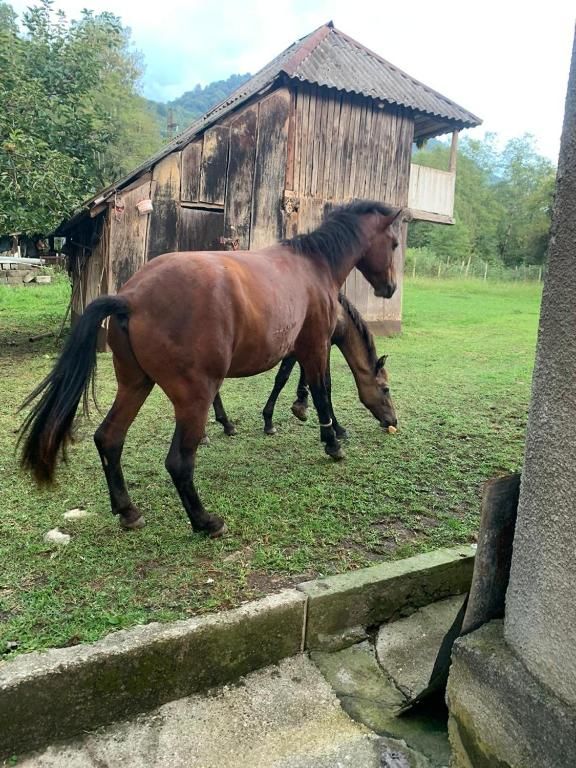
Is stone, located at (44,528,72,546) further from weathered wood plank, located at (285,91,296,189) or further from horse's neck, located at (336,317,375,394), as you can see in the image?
weathered wood plank, located at (285,91,296,189)

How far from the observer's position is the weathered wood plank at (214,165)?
31.1 feet

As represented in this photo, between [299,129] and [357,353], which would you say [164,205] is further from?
[357,353]

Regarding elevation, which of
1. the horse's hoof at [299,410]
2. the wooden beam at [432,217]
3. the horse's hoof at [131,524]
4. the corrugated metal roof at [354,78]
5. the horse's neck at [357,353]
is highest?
the corrugated metal roof at [354,78]

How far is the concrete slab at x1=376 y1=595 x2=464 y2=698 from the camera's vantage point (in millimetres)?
2270

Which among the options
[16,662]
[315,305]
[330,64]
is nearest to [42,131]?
[330,64]

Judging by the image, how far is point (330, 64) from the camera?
35.2ft

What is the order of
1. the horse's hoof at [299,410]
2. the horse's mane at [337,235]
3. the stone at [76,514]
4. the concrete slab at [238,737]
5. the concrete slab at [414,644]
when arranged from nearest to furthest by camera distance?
1. the concrete slab at [238,737]
2. the concrete slab at [414,644]
3. the stone at [76,514]
4. the horse's mane at [337,235]
5. the horse's hoof at [299,410]

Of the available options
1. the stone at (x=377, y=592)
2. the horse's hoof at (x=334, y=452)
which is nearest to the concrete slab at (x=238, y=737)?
the stone at (x=377, y=592)

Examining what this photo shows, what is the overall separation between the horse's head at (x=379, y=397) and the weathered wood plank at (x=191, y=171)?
574 centimetres

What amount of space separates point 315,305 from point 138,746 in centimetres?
300

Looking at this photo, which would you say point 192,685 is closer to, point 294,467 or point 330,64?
point 294,467

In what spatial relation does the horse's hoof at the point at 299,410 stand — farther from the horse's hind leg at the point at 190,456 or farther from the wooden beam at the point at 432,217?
the wooden beam at the point at 432,217

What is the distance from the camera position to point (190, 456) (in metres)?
3.03

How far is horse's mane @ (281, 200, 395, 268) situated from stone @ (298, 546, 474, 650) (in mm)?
2438
